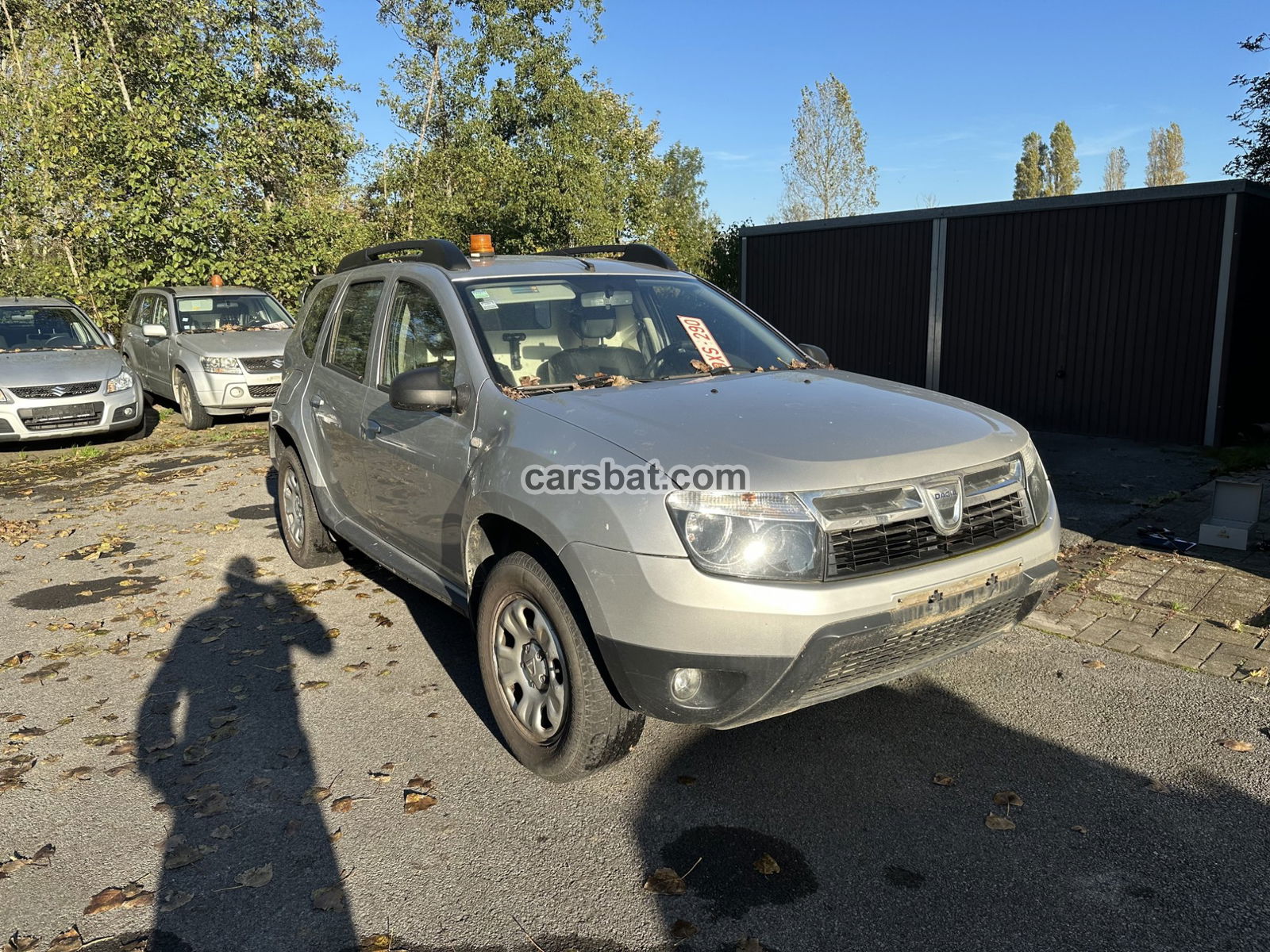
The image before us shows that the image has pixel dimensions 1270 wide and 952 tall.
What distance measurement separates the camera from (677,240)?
30094mm

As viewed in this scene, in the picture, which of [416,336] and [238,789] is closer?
[238,789]

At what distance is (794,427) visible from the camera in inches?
125

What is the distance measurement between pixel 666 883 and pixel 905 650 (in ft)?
3.51

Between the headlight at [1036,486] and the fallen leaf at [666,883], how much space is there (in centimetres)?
181

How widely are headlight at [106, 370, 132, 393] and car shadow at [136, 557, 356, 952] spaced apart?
23.4 ft

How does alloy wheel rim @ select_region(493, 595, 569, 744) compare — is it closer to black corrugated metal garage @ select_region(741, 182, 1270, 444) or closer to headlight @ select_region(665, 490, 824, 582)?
headlight @ select_region(665, 490, 824, 582)

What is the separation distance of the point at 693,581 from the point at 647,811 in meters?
0.98

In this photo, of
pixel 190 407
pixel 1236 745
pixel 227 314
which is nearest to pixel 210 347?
pixel 190 407

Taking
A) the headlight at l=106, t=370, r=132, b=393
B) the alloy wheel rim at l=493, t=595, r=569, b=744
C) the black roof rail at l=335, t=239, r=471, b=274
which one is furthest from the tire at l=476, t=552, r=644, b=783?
the headlight at l=106, t=370, r=132, b=393

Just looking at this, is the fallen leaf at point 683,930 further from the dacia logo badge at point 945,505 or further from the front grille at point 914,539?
the dacia logo badge at point 945,505

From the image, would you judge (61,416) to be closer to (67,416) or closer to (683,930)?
(67,416)

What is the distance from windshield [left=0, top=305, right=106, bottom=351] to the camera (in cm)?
1142

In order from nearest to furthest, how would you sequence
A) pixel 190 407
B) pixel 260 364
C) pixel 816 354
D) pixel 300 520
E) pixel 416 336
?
pixel 416 336 < pixel 816 354 < pixel 300 520 < pixel 260 364 < pixel 190 407

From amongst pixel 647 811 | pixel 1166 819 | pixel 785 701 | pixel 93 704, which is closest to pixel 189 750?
pixel 93 704
